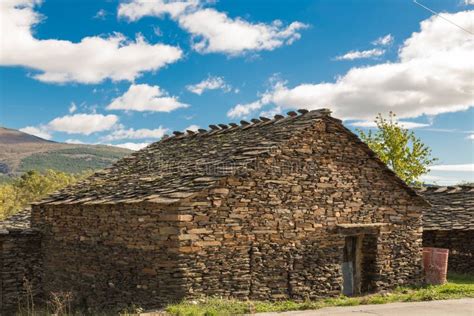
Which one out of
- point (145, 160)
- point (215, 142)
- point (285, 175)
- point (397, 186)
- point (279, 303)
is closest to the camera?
point (279, 303)

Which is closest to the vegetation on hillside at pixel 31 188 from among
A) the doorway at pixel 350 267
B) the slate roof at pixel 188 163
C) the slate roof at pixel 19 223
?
the slate roof at pixel 19 223

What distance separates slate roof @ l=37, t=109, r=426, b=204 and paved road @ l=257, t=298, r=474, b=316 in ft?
11.3

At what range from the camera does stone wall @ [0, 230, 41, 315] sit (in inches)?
591

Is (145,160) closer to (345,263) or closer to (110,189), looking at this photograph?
(110,189)

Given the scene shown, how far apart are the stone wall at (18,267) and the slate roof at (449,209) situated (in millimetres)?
12741

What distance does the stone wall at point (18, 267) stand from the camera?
15000mm

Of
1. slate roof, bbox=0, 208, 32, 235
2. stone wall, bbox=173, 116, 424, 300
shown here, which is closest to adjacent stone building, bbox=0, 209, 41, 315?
slate roof, bbox=0, 208, 32, 235

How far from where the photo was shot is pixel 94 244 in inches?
531

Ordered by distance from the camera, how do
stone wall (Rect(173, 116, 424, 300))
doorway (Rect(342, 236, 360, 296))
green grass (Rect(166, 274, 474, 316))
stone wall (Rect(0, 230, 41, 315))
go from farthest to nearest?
1. stone wall (Rect(0, 230, 41, 315))
2. doorway (Rect(342, 236, 360, 296))
3. stone wall (Rect(173, 116, 424, 300))
4. green grass (Rect(166, 274, 474, 316))

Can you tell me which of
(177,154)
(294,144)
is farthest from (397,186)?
(177,154)

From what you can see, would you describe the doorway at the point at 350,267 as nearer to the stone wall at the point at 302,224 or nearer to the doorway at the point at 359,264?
the doorway at the point at 359,264

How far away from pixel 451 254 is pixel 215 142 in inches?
364

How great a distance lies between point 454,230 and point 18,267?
46.0 feet

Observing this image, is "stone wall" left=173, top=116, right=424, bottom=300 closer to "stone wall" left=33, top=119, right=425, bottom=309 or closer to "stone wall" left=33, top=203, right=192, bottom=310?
"stone wall" left=33, top=119, right=425, bottom=309
